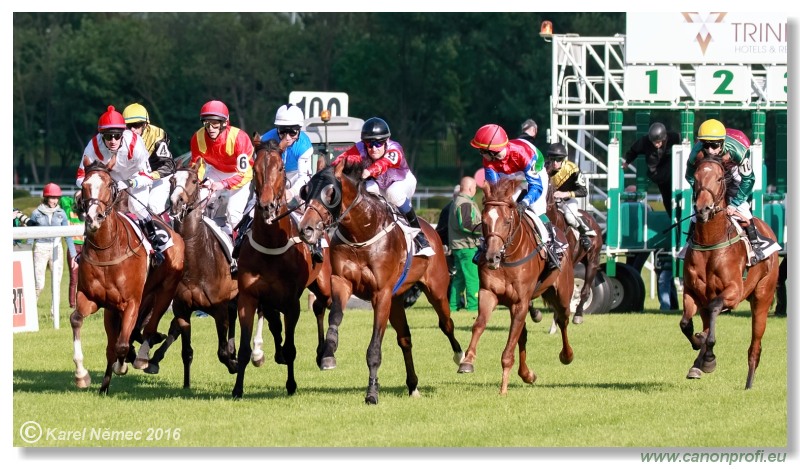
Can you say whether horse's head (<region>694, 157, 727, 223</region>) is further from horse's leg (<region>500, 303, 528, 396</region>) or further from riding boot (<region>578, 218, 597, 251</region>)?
riding boot (<region>578, 218, 597, 251</region>)

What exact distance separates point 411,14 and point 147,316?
133 feet

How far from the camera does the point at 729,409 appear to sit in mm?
9562

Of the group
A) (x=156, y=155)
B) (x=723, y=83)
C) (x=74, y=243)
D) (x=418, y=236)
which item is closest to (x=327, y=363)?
(x=418, y=236)

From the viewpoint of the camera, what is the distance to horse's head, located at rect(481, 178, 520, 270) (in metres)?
9.74

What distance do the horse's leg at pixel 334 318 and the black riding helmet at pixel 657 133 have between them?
312 inches

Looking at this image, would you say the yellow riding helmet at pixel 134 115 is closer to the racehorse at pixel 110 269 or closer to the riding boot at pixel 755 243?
the racehorse at pixel 110 269

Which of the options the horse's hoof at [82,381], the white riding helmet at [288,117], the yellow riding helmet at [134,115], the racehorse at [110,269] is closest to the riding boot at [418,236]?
the white riding helmet at [288,117]

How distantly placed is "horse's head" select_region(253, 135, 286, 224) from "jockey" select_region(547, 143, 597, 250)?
5684 millimetres

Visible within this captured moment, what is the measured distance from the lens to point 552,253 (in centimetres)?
1074

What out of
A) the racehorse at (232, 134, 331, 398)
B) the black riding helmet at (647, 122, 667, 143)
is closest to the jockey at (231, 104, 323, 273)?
the racehorse at (232, 134, 331, 398)
